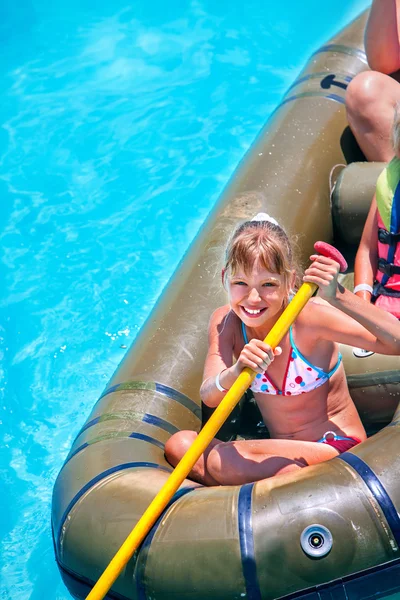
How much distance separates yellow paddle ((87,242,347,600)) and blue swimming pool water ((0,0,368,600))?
89 cm

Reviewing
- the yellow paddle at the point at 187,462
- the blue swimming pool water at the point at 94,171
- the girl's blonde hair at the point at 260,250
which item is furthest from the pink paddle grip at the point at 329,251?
the blue swimming pool water at the point at 94,171

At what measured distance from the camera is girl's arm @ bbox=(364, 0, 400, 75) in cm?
338

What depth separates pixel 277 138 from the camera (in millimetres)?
3510

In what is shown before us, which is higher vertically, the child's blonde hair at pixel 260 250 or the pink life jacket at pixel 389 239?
the pink life jacket at pixel 389 239

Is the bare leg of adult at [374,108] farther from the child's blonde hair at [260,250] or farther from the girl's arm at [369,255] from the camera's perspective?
the child's blonde hair at [260,250]

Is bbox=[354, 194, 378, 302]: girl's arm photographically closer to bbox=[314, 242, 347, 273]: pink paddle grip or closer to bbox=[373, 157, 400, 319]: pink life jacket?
→ bbox=[373, 157, 400, 319]: pink life jacket

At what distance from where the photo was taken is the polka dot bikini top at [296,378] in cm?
243

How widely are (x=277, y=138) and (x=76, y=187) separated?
4.81ft

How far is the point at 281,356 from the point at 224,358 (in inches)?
6.5

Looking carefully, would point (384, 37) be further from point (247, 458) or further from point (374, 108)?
point (247, 458)

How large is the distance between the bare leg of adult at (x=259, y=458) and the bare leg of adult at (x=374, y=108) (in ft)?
4.54

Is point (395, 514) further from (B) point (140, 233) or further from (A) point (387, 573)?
(B) point (140, 233)

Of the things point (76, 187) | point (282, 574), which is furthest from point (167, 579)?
point (76, 187)

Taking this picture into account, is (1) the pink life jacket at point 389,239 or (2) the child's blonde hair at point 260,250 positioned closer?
(2) the child's blonde hair at point 260,250
